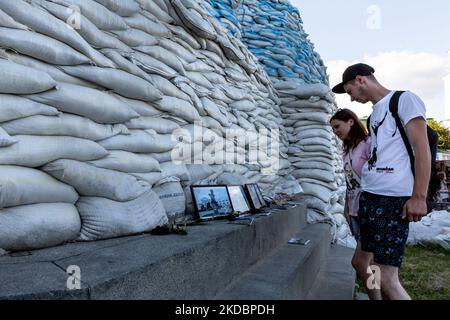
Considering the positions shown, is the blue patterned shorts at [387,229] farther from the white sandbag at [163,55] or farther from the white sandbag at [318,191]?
the white sandbag at [318,191]

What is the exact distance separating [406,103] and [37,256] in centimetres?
129

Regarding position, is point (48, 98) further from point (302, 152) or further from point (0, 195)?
point (302, 152)

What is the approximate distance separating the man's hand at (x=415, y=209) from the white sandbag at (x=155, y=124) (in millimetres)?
1079

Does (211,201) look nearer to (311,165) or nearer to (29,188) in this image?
(29,188)

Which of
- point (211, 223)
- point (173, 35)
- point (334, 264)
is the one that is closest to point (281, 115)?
point (334, 264)

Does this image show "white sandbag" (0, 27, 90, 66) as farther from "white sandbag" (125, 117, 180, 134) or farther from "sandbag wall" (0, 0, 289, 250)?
"white sandbag" (125, 117, 180, 134)

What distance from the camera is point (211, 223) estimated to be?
67.9 inches

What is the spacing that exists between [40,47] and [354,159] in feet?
4.73

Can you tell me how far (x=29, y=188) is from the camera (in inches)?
40.3

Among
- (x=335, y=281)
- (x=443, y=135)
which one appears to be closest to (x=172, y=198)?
(x=335, y=281)

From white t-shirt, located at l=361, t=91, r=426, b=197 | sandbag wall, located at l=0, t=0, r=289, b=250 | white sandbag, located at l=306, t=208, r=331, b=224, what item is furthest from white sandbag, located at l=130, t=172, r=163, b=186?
white sandbag, located at l=306, t=208, r=331, b=224

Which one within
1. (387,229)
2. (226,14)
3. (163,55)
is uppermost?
(226,14)

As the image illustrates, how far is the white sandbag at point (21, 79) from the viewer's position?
3.28ft

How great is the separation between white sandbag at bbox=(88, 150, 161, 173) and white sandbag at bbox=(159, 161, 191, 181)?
0.08 metres
